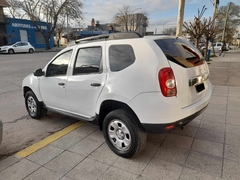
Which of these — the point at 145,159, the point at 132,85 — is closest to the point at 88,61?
the point at 132,85

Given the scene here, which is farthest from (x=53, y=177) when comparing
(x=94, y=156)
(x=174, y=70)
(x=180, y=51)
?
(x=180, y=51)

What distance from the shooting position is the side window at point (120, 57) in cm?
241

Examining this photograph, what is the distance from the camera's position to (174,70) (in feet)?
7.28

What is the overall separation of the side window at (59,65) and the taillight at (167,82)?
1.82 metres

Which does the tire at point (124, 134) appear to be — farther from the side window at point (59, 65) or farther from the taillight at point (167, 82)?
the side window at point (59, 65)

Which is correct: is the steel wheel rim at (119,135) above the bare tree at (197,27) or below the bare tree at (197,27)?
below

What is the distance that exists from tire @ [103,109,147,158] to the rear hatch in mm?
680

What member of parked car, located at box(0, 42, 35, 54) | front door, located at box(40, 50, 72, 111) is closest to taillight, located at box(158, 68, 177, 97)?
front door, located at box(40, 50, 72, 111)

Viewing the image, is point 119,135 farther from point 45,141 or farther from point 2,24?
point 2,24

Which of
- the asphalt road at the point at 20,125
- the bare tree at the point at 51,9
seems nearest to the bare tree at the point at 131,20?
the bare tree at the point at 51,9

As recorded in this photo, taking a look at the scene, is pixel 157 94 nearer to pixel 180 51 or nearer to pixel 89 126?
pixel 180 51

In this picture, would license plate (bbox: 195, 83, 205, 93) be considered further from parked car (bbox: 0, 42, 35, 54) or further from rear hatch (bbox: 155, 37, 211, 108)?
parked car (bbox: 0, 42, 35, 54)

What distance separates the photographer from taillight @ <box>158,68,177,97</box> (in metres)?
2.15

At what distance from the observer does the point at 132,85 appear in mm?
2291
